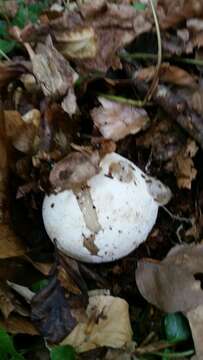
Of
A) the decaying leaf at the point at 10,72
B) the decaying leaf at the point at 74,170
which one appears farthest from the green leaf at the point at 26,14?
the decaying leaf at the point at 74,170

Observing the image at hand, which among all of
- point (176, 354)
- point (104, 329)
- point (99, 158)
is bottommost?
point (176, 354)

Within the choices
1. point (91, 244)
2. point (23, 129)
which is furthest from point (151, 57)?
point (91, 244)

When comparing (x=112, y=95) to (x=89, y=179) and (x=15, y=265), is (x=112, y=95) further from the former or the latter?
(x=15, y=265)

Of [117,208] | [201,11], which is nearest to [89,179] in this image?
[117,208]

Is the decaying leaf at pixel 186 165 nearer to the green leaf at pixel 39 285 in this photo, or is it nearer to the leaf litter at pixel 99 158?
the leaf litter at pixel 99 158

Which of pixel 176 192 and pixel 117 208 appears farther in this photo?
pixel 176 192

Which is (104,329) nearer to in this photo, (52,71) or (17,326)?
(17,326)

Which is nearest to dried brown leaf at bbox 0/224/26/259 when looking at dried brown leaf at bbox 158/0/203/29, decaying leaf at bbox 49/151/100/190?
decaying leaf at bbox 49/151/100/190
